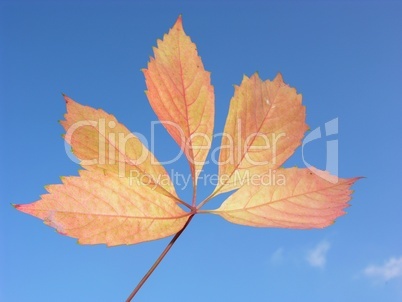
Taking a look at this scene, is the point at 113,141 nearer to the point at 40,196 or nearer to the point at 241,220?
the point at 40,196

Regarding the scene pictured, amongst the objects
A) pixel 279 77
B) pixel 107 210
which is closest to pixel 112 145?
pixel 107 210

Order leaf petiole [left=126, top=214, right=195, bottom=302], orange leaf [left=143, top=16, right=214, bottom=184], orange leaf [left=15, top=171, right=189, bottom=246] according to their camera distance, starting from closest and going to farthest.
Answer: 1. leaf petiole [left=126, top=214, right=195, bottom=302]
2. orange leaf [left=15, top=171, right=189, bottom=246]
3. orange leaf [left=143, top=16, right=214, bottom=184]

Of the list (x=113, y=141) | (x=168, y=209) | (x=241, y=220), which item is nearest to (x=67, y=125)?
(x=113, y=141)

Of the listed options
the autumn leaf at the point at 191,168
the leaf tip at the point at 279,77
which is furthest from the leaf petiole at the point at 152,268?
the leaf tip at the point at 279,77

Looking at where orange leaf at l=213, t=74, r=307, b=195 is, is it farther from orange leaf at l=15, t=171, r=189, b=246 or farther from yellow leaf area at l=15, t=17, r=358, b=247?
orange leaf at l=15, t=171, r=189, b=246

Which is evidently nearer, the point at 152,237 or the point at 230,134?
the point at 152,237

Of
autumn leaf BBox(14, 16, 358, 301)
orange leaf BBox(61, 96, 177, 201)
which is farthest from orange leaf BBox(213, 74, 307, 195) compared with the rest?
orange leaf BBox(61, 96, 177, 201)
